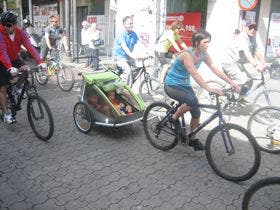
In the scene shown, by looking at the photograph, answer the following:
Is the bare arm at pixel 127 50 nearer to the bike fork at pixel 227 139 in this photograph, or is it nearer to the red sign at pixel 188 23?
the bike fork at pixel 227 139

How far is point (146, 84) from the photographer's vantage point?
25.5 feet

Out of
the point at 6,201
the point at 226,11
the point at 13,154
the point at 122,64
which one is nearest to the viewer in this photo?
the point at 6,201

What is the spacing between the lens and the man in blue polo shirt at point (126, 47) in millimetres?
7160

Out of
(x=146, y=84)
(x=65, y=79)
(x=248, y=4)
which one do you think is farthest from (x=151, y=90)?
(x=248, y=4)

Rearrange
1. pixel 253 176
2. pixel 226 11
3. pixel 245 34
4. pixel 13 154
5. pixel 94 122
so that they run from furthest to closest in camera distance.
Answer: pixel 226 11
pixel 245 34
pixel 94 122
pixel 13 154
pixel 253 176

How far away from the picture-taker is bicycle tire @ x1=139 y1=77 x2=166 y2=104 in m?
7.69

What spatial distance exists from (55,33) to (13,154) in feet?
18.8

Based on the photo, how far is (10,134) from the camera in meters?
5.72

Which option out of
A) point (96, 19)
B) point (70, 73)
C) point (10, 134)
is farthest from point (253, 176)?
point (96, 19)

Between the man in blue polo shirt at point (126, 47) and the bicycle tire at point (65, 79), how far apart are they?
1.92 metres

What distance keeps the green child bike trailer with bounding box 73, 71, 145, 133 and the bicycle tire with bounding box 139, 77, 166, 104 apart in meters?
1.78

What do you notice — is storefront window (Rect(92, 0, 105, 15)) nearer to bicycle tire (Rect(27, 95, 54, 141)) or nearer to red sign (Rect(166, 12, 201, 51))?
red sign (Rect(166, 12, 201, 51))

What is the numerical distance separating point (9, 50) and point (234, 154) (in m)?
3.76

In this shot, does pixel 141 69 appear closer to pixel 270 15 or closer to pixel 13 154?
pixel 13 154
